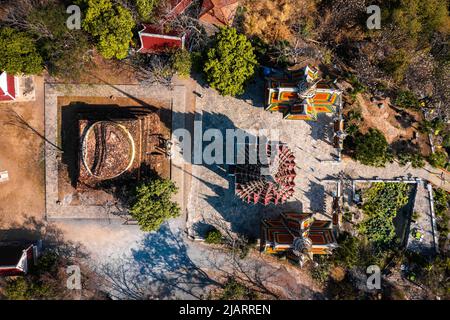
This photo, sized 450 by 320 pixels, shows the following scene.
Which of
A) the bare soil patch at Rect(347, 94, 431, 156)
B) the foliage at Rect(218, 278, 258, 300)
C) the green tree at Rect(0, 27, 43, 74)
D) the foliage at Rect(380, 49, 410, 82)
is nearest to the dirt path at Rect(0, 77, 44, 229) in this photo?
the green tree at Rect(0, 27, 43, 74)

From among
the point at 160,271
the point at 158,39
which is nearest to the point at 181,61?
the point at 158,39

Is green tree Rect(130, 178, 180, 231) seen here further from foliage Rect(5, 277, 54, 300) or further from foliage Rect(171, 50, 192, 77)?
foliage Rect(171, 50, 192, 77)

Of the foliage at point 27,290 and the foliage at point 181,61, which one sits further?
the foliage at point 181,61

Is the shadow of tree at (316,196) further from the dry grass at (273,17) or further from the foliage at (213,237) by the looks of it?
the dry grass at (273,17)

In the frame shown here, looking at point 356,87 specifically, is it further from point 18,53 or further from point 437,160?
point 18,53

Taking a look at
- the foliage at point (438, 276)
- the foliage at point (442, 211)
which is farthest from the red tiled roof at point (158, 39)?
the foliage at point (438, 276)
